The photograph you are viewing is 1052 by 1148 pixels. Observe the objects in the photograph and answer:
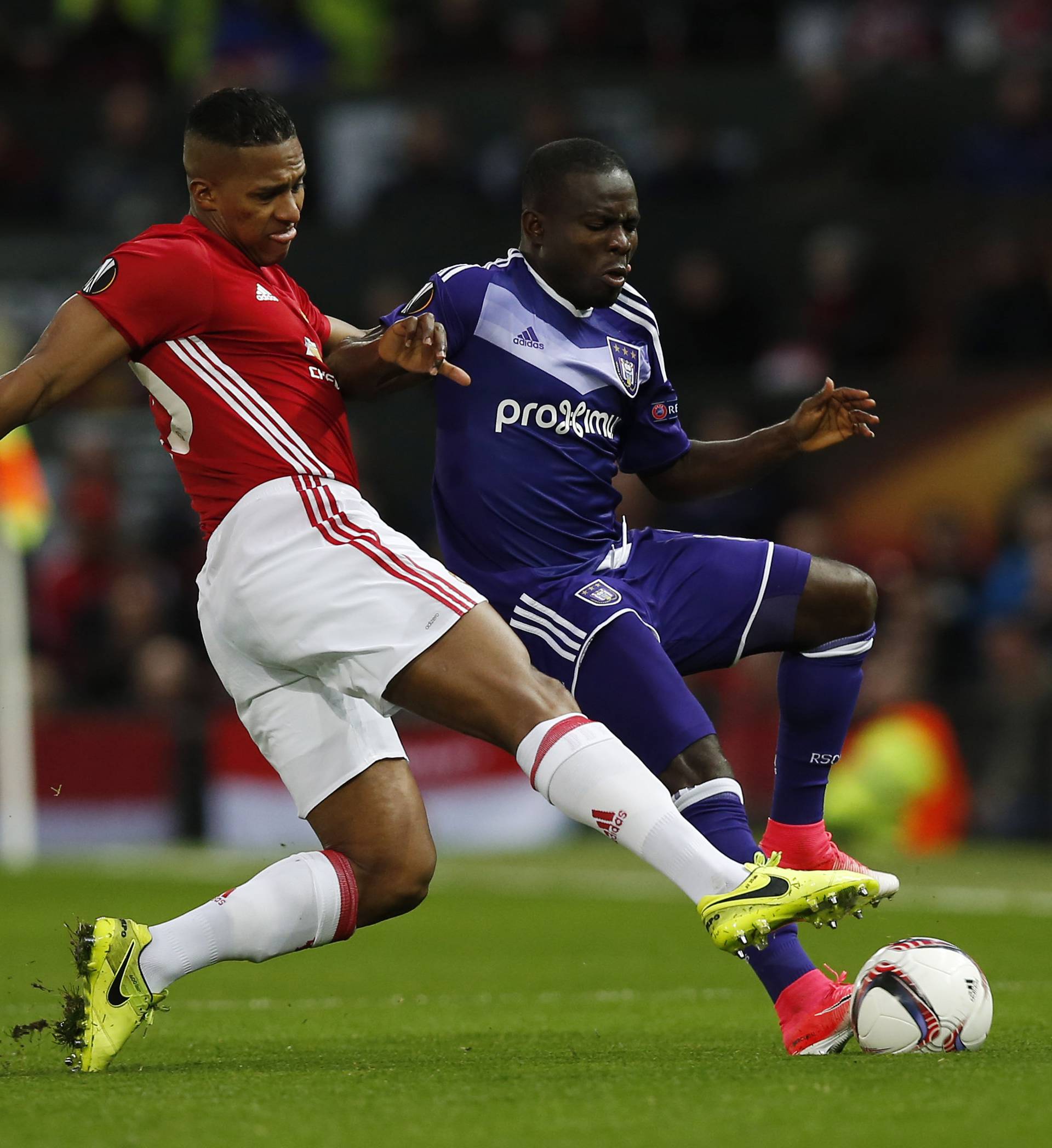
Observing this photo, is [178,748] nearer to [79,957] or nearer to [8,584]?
[8,584]

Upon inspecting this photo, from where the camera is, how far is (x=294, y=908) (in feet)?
16.2

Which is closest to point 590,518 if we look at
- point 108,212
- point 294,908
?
point 294,908

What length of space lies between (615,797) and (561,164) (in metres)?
1.79

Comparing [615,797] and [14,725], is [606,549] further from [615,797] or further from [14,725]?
[14,725]

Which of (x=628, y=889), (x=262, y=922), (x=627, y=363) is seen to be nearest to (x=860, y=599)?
(x=627, y=363)

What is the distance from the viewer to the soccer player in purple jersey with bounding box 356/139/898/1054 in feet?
16.9

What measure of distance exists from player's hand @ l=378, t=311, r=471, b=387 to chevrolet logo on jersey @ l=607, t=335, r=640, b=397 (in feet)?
2.05

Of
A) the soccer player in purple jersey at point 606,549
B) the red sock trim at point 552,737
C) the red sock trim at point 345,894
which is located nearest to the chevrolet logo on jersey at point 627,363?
the soccer player in purple jersey at point 606,549

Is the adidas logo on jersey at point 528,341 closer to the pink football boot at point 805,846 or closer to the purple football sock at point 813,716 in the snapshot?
the purple football sock at point 813,716

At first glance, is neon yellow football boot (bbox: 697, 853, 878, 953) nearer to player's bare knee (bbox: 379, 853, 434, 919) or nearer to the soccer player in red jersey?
the soccer player in red jersey

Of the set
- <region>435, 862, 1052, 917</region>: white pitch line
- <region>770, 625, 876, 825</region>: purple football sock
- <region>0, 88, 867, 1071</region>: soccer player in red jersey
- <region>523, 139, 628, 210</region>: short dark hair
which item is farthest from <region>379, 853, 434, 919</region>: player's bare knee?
<region>435, 862, 1052, 917</region>: white pitch line

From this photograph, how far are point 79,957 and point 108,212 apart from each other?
41.4ft

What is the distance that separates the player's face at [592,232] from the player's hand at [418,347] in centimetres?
53

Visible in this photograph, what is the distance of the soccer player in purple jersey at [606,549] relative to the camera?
16.9 feet
